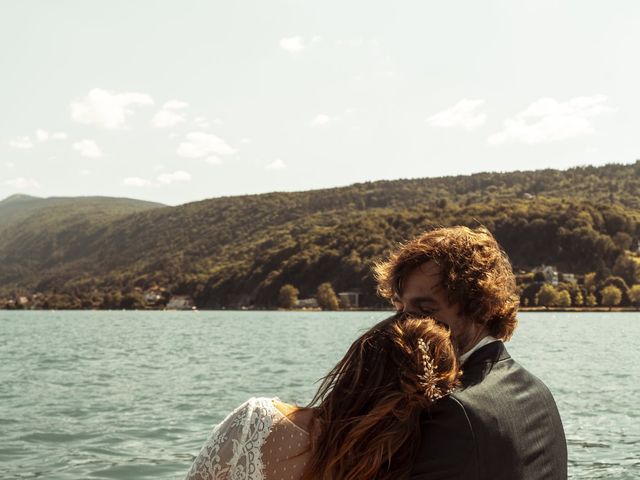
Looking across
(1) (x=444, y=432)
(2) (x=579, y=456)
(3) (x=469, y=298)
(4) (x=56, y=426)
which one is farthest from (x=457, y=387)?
(4) (x=56, y=426)

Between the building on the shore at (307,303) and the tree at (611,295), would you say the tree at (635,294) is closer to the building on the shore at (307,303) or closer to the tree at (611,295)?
the tree at (611,295)

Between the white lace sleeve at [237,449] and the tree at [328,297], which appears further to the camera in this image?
the tree at [328,297]

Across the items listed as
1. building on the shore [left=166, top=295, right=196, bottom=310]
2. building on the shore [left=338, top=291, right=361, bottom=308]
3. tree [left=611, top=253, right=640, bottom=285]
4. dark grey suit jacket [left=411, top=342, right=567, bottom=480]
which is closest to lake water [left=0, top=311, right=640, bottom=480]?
dark grey suit jacket [left=411, top=342, right=567, bottom=480]

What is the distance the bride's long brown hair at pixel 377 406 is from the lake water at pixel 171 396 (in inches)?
468

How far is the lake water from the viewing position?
604 inches

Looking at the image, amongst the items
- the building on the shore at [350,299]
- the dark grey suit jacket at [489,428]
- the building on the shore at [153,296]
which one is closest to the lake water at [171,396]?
the dark grey suit jacket at [489,428]

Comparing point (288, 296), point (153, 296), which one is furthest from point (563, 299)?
point (153, 296)

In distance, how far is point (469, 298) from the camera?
2.75 m

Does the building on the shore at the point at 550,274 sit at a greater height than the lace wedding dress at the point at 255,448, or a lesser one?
greater

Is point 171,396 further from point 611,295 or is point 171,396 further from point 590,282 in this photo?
point 590,282

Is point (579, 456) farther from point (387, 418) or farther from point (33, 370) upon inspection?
point (33, 370)

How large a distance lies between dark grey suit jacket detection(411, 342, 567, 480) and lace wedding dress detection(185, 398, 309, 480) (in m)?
0.33

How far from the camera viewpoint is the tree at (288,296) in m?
144

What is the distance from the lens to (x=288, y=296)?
476 ft
